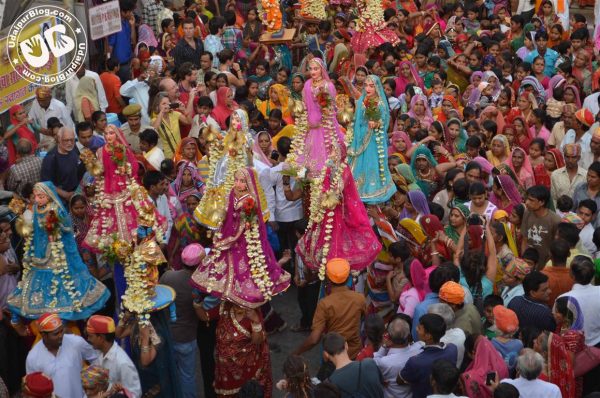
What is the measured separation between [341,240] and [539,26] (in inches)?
359

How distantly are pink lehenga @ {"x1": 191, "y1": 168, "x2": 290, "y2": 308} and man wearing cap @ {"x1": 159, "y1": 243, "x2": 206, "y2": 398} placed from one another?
0.17 meters

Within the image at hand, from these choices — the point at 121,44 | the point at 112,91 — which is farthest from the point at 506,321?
the point at 121,44

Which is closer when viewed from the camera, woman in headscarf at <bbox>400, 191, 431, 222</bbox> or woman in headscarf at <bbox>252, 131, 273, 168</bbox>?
woman in headscarf at <bbox>400, 191, 431, 222</bbox>

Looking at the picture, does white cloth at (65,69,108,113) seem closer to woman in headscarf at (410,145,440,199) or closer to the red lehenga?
woman in headscarf at (410,145,440,199)

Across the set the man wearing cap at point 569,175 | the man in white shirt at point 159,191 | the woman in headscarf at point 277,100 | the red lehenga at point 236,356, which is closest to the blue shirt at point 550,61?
the woman in headscarf at point 277,100

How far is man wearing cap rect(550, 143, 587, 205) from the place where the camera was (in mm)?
10250

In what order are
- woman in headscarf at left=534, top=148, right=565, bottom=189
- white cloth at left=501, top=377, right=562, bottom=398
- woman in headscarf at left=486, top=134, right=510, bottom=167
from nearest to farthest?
1. white cloth at left=501, top=377, right=562, bottom=398
2. woman in headscarf at left=534, top=148, right=565, bottom=189
3. woman in headscarf at left=486, top=134, right=510, bottom=167

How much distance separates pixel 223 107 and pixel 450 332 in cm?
592

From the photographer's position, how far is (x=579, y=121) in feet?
37.8

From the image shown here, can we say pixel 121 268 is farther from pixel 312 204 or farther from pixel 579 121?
pixel 579 121

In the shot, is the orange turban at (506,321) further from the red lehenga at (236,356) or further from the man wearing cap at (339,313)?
the red lehenga at (236,356)

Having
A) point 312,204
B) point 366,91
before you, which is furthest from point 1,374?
point 366,91

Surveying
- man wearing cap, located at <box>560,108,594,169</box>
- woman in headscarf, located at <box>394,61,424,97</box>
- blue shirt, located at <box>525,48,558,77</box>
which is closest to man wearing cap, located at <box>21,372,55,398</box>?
man wearing cap, located at <box>560,108,594,169</box>

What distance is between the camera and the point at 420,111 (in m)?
12.2
